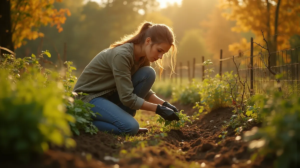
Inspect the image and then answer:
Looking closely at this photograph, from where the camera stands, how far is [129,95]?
3.31m

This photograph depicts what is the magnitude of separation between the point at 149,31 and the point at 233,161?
1.96m

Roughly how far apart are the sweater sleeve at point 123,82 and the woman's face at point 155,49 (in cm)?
32

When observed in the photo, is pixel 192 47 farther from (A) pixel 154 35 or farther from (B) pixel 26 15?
(A) pixel 154 35

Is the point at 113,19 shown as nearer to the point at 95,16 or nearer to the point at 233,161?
the point at 95,16

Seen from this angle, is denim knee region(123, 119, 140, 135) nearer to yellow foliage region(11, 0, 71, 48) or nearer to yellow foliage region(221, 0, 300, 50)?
yellow foliage region(11, 0, 71, 48)

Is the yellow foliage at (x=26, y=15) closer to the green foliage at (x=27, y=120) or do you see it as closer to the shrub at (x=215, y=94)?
the shrub at (x=215, y=94)

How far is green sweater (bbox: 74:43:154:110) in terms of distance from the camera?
3322mm

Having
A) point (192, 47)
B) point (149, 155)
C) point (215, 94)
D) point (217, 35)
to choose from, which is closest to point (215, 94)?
point (215, 94)

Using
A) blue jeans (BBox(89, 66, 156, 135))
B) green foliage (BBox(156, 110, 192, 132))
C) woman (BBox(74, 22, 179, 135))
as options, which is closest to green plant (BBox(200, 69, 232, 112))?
green foliage (BBox(156, 110, 192, 132))

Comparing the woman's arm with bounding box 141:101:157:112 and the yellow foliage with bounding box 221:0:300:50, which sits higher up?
the yellow foliage with bounding box 221:0:300:50

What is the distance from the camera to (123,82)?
333 centimetres

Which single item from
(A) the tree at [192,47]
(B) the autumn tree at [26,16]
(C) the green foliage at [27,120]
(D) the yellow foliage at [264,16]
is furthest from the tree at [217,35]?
(C) the green foliage at [27,120]

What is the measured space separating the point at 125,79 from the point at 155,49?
0.52m

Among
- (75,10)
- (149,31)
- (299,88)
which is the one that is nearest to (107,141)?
(149,31)
